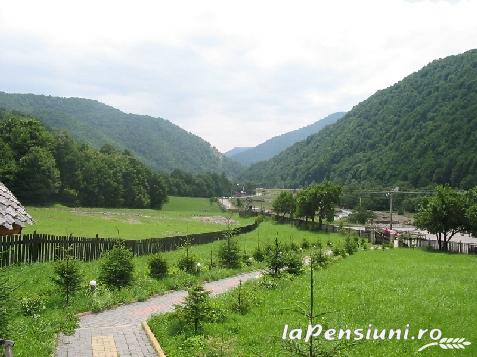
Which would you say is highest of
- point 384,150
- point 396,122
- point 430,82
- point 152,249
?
point 430,82

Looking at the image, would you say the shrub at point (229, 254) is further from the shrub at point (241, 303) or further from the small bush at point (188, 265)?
the shrub at point (241, 303)

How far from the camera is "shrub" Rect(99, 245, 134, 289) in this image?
18938mm

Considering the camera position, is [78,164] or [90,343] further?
[78,164]

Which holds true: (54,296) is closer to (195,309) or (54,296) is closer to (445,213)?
(195,309)

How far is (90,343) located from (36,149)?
64.2m

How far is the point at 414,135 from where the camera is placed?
134 metres

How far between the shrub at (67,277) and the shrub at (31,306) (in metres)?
1.41

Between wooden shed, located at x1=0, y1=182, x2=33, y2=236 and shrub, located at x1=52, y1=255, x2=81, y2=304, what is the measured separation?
5208 millimetres

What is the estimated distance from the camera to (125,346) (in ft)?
38.9

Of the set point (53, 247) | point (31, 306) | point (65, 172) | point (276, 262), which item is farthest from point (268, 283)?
point (65, 172)

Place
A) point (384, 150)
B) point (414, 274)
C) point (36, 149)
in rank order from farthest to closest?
point (384, 150), point (36, 149), point (414, 274)

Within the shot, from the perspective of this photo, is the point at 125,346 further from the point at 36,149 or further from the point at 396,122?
the point at 396,122

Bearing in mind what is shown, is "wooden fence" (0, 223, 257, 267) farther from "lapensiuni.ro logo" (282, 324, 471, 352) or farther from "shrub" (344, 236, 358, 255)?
"shrub" (344, 236, 358, 255)

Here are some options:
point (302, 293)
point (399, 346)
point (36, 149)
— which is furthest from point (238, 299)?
point (36, 149)
